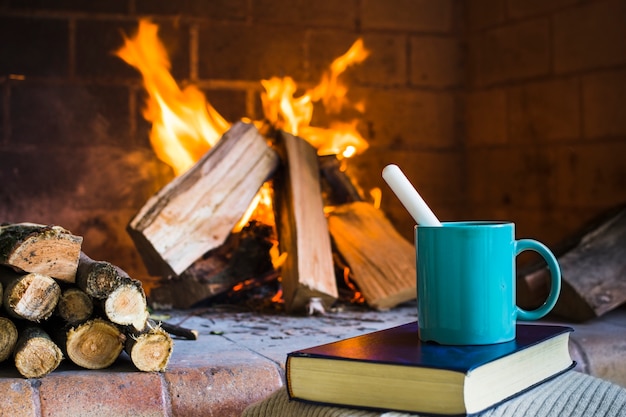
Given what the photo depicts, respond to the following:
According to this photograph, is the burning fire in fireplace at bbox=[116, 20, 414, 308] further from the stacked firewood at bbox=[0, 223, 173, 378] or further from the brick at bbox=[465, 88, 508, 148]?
the stacked firewood at bbox=[0, 223, 173, 378]

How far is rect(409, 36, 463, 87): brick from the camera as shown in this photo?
3016 millimetres

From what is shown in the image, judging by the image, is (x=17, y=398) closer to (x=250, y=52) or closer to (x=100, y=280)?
(x=100, y=280)

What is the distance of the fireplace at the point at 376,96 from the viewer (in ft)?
8.66

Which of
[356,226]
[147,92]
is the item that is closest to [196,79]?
[147,92]

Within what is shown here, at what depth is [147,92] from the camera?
8.98 feet

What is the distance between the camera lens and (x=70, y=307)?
146cm

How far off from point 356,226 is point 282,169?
0.27m

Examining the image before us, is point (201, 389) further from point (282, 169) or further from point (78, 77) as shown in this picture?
point (78, 77)

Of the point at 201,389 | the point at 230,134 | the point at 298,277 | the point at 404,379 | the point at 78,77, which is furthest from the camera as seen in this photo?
the point at 78,77

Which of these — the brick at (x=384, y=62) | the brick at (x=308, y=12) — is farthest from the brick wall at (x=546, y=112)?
the brick at (x=308, y=12)

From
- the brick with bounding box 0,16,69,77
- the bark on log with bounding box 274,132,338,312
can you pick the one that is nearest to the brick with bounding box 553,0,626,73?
the bark on log with bounding box 274,132,338,312

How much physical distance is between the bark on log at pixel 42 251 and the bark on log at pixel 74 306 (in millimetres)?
38

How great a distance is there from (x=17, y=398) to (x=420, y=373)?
74 cm

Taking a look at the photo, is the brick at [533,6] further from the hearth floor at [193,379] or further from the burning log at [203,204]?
the hearth floor at [193,379]
